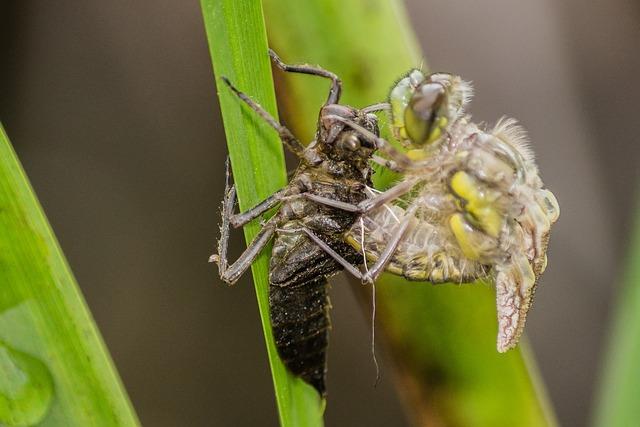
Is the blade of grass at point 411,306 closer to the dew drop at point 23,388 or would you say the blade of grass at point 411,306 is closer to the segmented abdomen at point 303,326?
the segmented abdomen at point 303,326

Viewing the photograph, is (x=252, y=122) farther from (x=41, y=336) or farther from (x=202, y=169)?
(x=202, y=169)

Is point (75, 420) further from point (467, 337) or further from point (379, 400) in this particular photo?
point (379, 400)

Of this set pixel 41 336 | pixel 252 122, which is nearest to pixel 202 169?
pixel 252 122

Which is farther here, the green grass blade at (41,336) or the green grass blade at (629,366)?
the green grass blade at (629,366)

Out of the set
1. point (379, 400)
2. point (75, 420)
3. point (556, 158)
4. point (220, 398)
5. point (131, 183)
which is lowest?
point (379, 400)

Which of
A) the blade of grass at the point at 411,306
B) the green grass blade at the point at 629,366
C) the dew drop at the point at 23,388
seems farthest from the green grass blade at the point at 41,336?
the green grass blade at the point at 629,366

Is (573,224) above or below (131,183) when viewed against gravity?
below

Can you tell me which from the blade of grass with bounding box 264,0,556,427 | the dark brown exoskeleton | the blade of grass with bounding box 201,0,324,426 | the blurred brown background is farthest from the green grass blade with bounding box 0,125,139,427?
the blurred brown background

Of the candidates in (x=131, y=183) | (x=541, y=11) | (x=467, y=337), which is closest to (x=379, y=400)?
(x=131, y=183)
